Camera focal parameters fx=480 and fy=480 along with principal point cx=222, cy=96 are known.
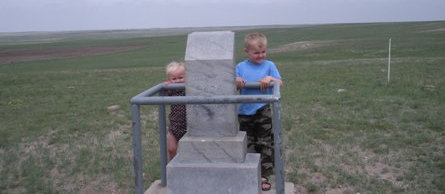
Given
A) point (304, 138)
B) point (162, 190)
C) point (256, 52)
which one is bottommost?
point (304, 138)

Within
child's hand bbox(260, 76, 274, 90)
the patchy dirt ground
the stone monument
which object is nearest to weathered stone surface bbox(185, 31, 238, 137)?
the stone monument

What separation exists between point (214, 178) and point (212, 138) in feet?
1.02

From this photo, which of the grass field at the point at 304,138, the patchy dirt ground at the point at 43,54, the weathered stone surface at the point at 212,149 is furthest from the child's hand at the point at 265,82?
the patchy dirt ground at the point at 43,54

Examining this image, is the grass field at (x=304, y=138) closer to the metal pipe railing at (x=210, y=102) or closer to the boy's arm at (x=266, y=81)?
the boy's arm at (x=266, y=81)

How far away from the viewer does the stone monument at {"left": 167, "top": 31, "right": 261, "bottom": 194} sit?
135 inches

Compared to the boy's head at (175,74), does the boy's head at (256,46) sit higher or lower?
higher

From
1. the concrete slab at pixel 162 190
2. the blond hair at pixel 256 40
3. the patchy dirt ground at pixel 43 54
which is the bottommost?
the patchy dirt ground at pixel 43 54

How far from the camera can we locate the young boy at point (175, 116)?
14.3ft

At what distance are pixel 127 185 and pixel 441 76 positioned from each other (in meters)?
10.5

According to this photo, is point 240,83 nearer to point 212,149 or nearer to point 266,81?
point 266,81

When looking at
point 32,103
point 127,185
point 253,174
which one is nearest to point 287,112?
point 127,185

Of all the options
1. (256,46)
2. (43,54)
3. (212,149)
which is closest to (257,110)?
(256,46)

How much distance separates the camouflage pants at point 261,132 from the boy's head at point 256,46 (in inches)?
18.4

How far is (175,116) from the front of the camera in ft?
14.4
